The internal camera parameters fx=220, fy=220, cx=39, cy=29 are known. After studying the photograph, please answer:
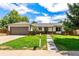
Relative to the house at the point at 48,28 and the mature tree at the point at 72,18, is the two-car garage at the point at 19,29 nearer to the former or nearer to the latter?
the house at the point at 48,28

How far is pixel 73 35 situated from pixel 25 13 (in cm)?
337

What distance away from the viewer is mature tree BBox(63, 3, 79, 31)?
13680mm

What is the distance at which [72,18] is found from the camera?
1441cm

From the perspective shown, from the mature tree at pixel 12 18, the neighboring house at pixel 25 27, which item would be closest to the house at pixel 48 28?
the neighboring house at pixel 25 27

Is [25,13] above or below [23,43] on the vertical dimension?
above

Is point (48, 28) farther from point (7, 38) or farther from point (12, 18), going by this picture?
point (7, 38)

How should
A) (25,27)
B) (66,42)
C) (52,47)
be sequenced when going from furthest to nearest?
(66,42) < (25,27) < (52,47)

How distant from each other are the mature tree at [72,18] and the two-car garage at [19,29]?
245cm

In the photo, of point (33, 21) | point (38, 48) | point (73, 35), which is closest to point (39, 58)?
point (38, 48)

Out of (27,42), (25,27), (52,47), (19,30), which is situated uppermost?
(25,27)

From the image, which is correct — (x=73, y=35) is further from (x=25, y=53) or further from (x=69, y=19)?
(x=25, y=53)

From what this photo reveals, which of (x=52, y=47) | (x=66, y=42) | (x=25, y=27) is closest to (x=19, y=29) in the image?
(x=25, y=27)

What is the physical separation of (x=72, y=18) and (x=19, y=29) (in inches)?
140

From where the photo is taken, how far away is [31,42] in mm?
13758
